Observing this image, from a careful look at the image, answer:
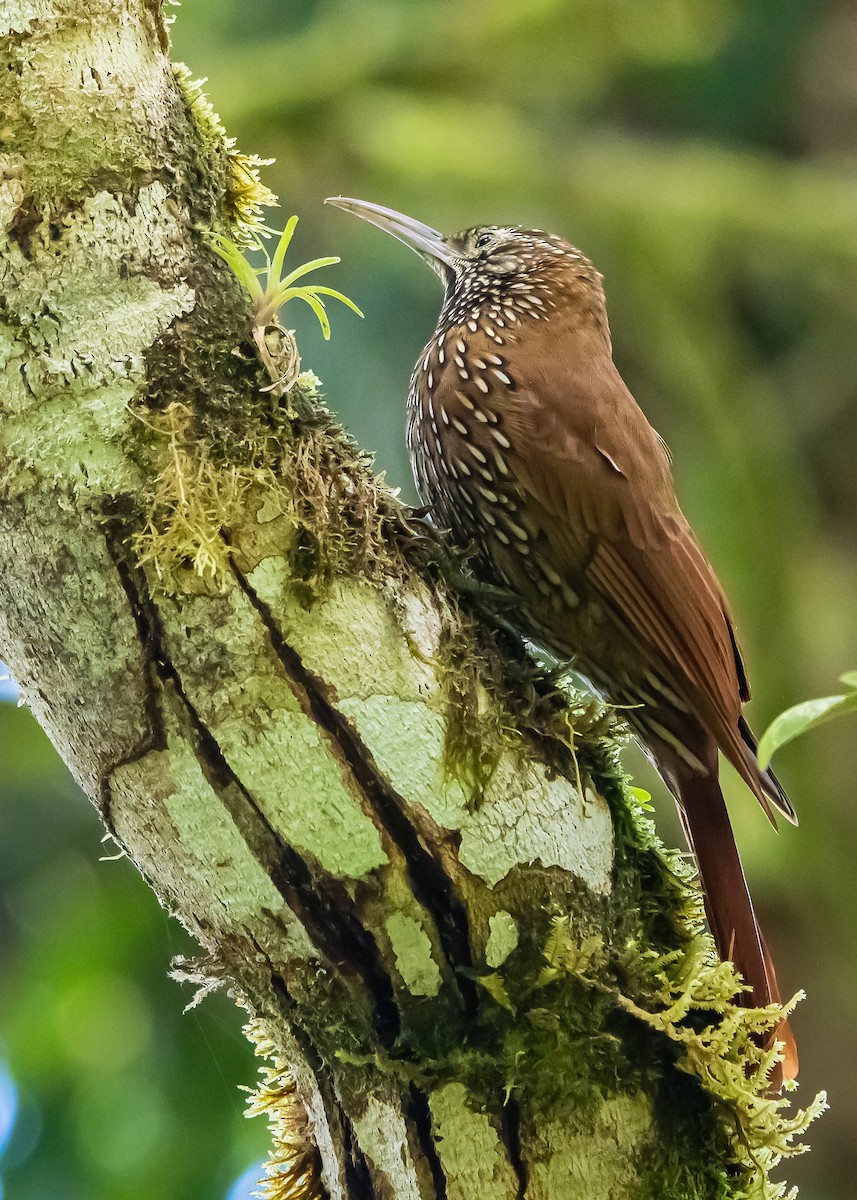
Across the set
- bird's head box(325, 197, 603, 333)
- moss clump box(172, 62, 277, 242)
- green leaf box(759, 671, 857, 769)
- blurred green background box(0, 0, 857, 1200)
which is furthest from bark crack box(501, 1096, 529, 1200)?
blurred green background box(0, 0, 857, 1200)

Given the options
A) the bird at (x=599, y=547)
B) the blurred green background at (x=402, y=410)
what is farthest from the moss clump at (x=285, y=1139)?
Answer: the blurred green background at (x=402, y=410)

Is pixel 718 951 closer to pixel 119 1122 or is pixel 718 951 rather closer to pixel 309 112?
pixel 119 1122

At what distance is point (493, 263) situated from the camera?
2.69m

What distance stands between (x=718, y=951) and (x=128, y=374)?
103 cm

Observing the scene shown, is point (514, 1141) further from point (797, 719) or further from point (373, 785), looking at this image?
point (797, 719)

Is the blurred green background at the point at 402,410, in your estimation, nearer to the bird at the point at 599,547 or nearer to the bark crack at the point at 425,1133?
the bird at the point at 599,547

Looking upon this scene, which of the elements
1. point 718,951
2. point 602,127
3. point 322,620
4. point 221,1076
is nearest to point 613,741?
point 718,951

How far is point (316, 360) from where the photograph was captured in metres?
3.48

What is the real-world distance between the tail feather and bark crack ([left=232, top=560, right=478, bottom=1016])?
0.48m

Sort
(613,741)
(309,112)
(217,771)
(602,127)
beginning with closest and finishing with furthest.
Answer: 1. (217,771)
2. (613,741)
3. (309,112)
4. (602,127)

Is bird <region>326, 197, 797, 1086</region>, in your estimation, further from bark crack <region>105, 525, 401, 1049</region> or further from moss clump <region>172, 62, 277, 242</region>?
bark crack <region>105, 525, 401, 1049</region>

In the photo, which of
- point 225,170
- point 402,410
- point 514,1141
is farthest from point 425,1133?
point 402,410

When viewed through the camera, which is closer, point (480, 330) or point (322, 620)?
point (322, 620)

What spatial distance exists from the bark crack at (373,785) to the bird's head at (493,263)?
119 cm
